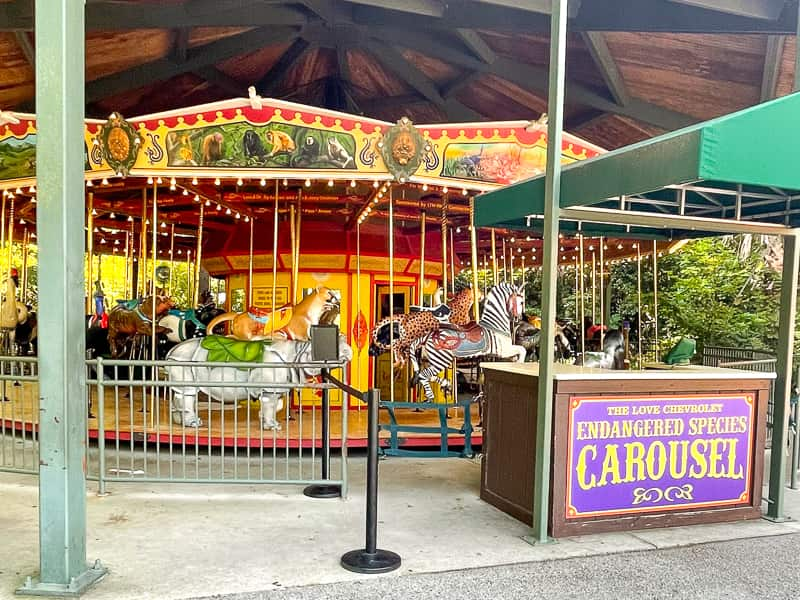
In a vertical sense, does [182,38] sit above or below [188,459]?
above

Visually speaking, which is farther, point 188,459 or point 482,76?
point 482,76

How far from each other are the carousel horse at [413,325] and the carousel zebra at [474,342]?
0.14 meters

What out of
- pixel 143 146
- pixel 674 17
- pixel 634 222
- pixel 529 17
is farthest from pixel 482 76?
pixel 634 222

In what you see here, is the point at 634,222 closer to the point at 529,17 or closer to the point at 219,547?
the point at 219,547

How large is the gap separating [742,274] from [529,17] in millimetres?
9140

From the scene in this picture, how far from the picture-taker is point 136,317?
9656 mm

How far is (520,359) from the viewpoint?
28.2 ft

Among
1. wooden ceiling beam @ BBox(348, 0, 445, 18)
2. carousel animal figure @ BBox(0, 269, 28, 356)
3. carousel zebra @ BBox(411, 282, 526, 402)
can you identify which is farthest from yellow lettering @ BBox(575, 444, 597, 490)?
carousel animal figure @ BBox(0, 269, 28, 356)

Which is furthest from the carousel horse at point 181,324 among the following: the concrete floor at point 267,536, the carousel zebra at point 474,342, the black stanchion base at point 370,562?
the black stanchion base at point 370,562

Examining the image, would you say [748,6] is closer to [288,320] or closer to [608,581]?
[288,320]

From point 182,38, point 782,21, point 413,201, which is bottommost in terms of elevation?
point 413,201

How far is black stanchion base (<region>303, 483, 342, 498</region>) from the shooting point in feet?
18.2

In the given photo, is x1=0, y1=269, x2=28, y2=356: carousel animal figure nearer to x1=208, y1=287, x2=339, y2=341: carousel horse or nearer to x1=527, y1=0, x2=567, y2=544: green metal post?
x1=208, y1=287, x2=339, y2=341: carousel horse

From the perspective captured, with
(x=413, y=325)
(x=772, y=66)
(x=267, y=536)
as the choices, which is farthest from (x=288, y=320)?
(x=772, y=66)
